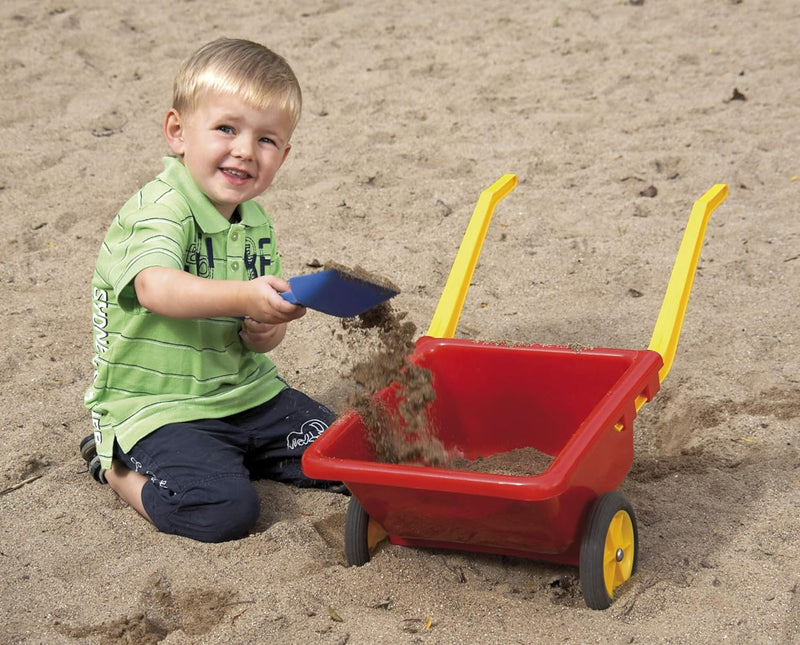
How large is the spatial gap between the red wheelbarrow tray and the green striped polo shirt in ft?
1.30

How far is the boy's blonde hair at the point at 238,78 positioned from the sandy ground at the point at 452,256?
2.43 feet

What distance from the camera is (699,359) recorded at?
2.50m

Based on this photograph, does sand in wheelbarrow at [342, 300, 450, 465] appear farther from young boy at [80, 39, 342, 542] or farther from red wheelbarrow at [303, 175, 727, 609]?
young boy at [80, 39, 342, 542]

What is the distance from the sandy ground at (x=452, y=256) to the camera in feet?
5.55

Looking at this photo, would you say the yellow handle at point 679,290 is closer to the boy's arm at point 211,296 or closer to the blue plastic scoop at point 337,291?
the blue plastic scoop at point 337,291

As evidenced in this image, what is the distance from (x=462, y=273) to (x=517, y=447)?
0.39 meters

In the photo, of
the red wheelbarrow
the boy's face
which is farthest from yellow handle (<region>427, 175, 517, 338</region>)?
the boy's face

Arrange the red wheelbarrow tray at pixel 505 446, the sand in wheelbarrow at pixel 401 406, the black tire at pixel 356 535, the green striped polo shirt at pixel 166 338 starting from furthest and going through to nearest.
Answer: the green striped polo shirt at pixel 166 338 → the sand in wheelbarrow at pixel 401 406 → the black tire at pixel 356 535 → the red wheelbarrow tray at pixel 505 446

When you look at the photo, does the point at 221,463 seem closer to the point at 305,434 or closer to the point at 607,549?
the point at 305,434

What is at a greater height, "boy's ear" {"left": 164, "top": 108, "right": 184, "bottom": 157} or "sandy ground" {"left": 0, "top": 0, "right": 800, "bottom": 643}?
"boy's ear" {"left": 164, "top": 108, "right": 184, "bottom": 157}

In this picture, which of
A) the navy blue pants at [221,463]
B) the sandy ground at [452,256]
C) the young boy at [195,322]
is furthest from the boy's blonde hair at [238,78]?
the sandy ground at [452,256]

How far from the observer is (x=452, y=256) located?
3031mm

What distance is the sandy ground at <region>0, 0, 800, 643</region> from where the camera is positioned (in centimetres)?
169

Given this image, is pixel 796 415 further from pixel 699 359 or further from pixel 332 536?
pixel 332 536
